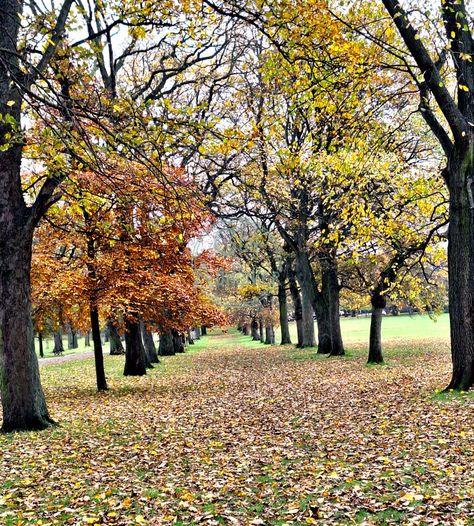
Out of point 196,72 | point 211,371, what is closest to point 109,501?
point 211,371

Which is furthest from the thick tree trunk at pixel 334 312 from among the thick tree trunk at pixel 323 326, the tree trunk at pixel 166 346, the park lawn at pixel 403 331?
the tree trunk at pixel 166 346

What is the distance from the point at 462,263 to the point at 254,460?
6.12 m

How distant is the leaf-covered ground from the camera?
16.9 ft

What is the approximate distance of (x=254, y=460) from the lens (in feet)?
23.1

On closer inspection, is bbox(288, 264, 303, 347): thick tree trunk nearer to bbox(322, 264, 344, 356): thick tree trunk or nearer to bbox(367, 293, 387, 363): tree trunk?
bbox(322, 264, 344, 356): thick tree trunk

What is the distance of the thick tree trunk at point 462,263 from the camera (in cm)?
1000

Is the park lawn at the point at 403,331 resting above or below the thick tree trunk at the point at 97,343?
below

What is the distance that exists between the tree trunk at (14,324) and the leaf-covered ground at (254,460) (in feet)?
2.22

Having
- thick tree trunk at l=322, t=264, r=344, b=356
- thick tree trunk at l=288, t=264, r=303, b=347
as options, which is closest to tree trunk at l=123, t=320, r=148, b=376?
thick tree trunk at l=322, t=264, r=344, b=356

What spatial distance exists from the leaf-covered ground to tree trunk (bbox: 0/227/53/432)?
2.22 feet

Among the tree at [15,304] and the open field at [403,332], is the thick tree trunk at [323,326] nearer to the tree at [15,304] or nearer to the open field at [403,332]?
the open field at [403,332]

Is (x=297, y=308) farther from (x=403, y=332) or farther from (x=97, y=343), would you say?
(x=97, y=343)

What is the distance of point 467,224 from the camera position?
33.1ft

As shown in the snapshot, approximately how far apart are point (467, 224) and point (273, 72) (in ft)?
17.4
